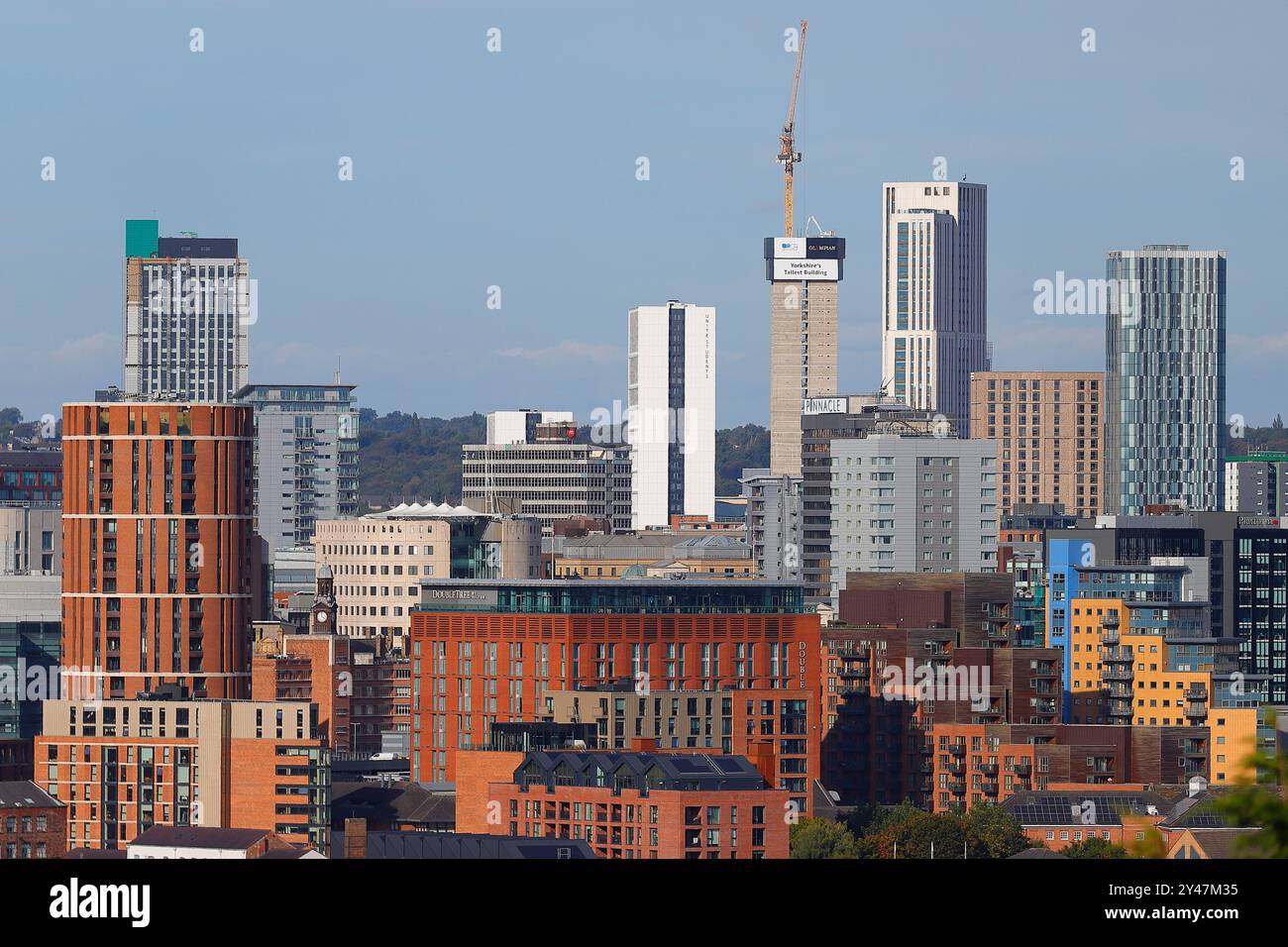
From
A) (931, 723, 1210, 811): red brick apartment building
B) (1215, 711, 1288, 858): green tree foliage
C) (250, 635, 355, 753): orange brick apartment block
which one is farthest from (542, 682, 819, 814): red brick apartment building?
(1215, 711, 1288, 858): green tree foliage

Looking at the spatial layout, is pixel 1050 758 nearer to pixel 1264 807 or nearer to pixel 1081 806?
pixel 1081 806

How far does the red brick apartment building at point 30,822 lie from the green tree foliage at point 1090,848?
3669cm

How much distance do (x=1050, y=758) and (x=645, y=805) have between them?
45.3m

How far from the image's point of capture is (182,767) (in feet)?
402

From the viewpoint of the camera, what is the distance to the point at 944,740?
149m

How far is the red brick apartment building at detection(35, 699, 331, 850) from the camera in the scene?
11962cm

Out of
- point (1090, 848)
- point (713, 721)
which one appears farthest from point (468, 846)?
point (713, 721)

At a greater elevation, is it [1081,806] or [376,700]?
[376,700]

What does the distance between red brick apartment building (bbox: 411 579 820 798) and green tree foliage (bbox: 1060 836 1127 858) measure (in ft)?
99.3

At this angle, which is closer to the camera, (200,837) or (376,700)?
(200,837)

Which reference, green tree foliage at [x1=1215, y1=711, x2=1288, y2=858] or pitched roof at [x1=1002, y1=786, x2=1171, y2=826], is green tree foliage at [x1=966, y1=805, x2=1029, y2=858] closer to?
pitched roof at [x1=1002, y1=786, x2=1171, y2=826]

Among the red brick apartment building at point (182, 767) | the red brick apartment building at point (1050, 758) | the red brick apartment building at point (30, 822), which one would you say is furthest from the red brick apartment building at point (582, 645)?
the red brick apartment building at point (30, 822)
